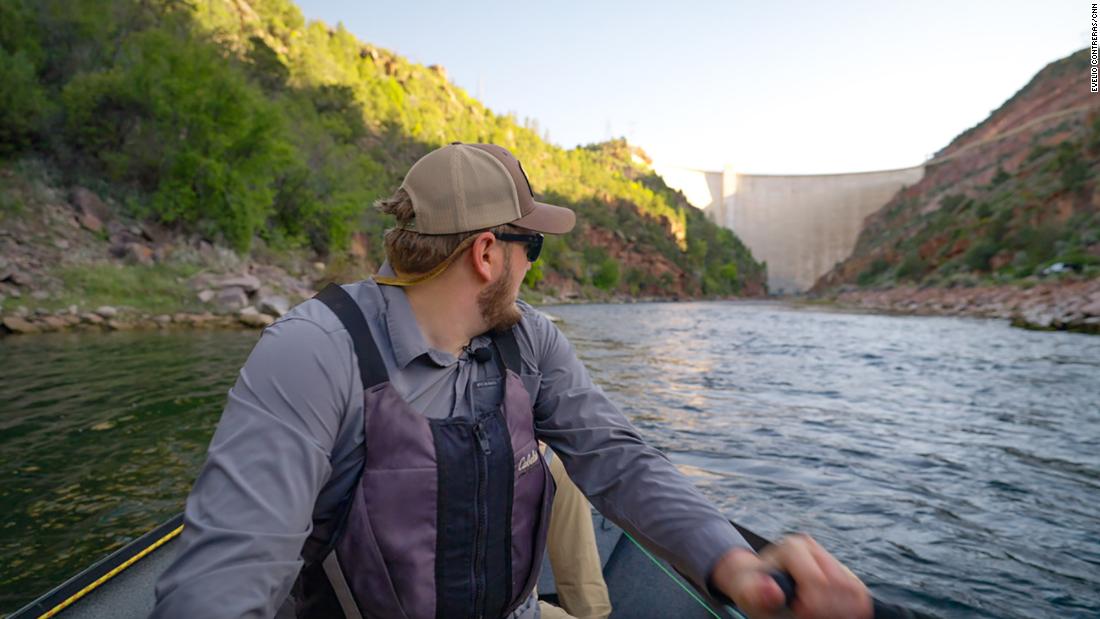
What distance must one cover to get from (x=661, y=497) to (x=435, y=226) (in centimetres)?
72

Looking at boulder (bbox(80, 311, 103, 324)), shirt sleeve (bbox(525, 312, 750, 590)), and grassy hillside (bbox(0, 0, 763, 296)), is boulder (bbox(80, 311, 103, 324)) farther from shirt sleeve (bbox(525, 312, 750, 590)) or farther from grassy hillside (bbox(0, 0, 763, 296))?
shirt sleeve (bbox(525, 312, 750, 590))

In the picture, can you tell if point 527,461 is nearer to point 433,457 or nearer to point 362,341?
point 433,457

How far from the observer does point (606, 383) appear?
29.9 ft

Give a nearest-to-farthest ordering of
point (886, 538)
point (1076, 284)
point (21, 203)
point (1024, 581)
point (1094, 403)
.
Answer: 1. point (1024, 581)
2. point (886, 538)
3. point (1094, 403)
4. point (21, 203)
5. point (1076, 284)

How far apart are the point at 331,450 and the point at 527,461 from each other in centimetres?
40

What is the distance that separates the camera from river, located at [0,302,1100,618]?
3352 mm

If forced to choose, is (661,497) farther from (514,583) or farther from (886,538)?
(886,538)

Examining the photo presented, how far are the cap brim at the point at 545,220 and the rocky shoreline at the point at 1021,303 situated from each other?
1730cm

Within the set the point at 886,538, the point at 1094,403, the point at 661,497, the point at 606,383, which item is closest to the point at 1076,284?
the point at 1094,403

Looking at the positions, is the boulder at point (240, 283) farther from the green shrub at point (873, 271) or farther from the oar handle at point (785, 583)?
the green shrub at point (873, 271)

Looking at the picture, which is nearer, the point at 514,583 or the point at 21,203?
the point at 514,583

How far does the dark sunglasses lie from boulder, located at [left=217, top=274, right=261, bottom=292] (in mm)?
16276

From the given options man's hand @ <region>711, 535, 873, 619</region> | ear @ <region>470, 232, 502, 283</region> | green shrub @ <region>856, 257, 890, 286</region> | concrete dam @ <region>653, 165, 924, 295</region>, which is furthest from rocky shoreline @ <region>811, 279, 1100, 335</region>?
concrete dam @ <region>653, 165, 924, 295</region>

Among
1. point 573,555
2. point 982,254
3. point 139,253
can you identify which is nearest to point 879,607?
point 573,555
